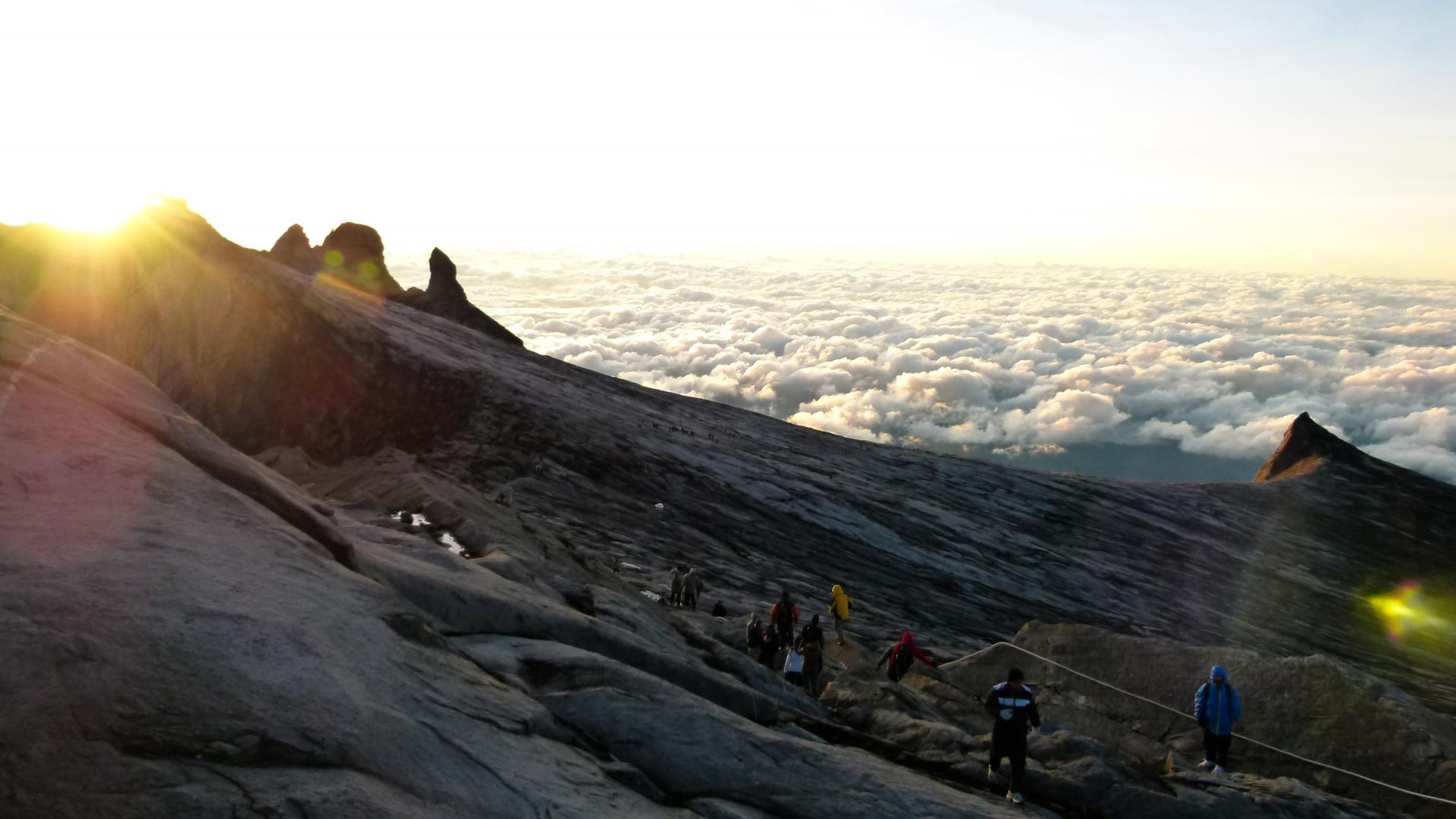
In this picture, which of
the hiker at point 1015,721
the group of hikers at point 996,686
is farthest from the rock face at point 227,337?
the hiker at point 1015,721

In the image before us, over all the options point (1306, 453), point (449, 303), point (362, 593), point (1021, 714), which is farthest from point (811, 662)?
point (1306, 453)

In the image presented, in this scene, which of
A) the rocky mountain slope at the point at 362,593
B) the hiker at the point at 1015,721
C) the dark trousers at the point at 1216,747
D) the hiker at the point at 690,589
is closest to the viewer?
the rocky mountain slope at the point at 362,593

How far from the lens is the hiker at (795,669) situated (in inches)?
1056

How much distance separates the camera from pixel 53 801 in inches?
419

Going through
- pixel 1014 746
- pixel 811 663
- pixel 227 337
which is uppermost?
pixel 227 337

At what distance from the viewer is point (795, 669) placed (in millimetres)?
26828

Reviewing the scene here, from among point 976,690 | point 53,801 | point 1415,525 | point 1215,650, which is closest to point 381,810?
point 53,801

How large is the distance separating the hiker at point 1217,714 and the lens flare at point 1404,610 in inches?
3178

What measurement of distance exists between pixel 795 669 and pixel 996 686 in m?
4.95

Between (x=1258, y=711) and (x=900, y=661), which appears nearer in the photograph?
(x=1258, y=711)

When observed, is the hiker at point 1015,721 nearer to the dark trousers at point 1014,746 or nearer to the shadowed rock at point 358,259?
the dark trousers at point 1014,746

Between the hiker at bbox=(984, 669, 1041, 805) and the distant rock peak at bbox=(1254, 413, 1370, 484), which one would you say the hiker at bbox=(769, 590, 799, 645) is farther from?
the distant rock peak at bbox=(1254, 413, 1370, 484)

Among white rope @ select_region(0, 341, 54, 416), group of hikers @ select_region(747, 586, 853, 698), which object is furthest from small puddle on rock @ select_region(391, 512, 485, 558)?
white rope @ select_region(0, 341, 54, 416)

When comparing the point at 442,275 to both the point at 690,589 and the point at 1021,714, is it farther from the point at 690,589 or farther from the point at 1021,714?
the point at 1021,714
